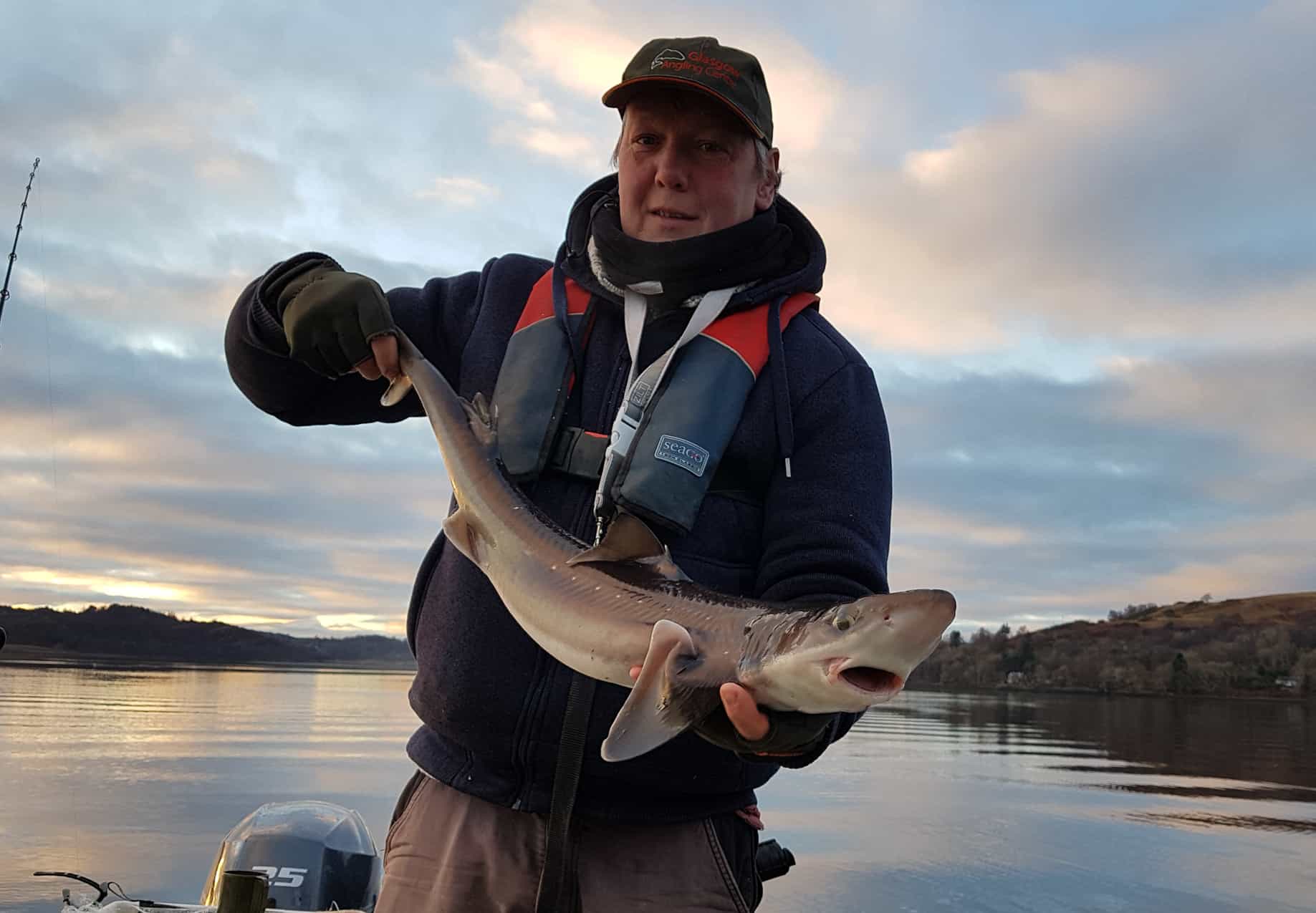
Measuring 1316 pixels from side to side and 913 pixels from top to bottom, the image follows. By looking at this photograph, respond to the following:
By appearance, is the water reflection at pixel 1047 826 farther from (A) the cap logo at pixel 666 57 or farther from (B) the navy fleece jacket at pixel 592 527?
(A) the cap logo at pixel 666 57

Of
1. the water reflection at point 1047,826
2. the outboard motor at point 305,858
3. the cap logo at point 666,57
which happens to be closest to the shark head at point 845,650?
the cap logo at point 666,57

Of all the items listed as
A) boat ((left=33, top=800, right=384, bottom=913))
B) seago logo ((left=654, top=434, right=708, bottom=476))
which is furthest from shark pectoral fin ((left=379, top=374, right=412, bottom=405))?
boat ((left=33, top=800, right=384, bottom=913))

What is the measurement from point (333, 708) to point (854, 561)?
54.7m

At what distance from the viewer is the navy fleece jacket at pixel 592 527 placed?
3.24 metres

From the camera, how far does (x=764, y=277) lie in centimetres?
379

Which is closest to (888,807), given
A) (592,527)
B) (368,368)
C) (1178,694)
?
(592,527)

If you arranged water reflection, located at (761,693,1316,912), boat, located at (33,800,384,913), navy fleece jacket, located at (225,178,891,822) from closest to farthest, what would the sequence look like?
navy fleece jacket, located at (225,178,891,822) → boat, located at (33,800,384,913) → water reflection, located at (761,693,1316,912)

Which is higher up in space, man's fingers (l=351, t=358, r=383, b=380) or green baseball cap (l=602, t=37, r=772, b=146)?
green baseball cap (l=602, t=37, r=772, b=146)

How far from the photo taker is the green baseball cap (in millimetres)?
3539

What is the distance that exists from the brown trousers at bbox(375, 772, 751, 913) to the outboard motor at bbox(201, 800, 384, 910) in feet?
10.0

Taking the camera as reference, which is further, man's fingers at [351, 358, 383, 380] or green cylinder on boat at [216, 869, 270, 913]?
green cylinder on boat at [216, 869, 270, 913]

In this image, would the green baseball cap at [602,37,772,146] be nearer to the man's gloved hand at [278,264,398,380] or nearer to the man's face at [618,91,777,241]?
the man's face at [618,91,777,241]

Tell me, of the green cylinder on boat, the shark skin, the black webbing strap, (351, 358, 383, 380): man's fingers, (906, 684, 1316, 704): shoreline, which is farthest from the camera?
(906, 684, 1316, 704): shoreline

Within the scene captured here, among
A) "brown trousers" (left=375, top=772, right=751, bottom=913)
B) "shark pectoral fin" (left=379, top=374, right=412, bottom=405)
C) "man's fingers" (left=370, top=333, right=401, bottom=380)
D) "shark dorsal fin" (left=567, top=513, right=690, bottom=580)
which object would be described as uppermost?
"man's fingers" (left=370, top=333, right=401, bottom=380)
